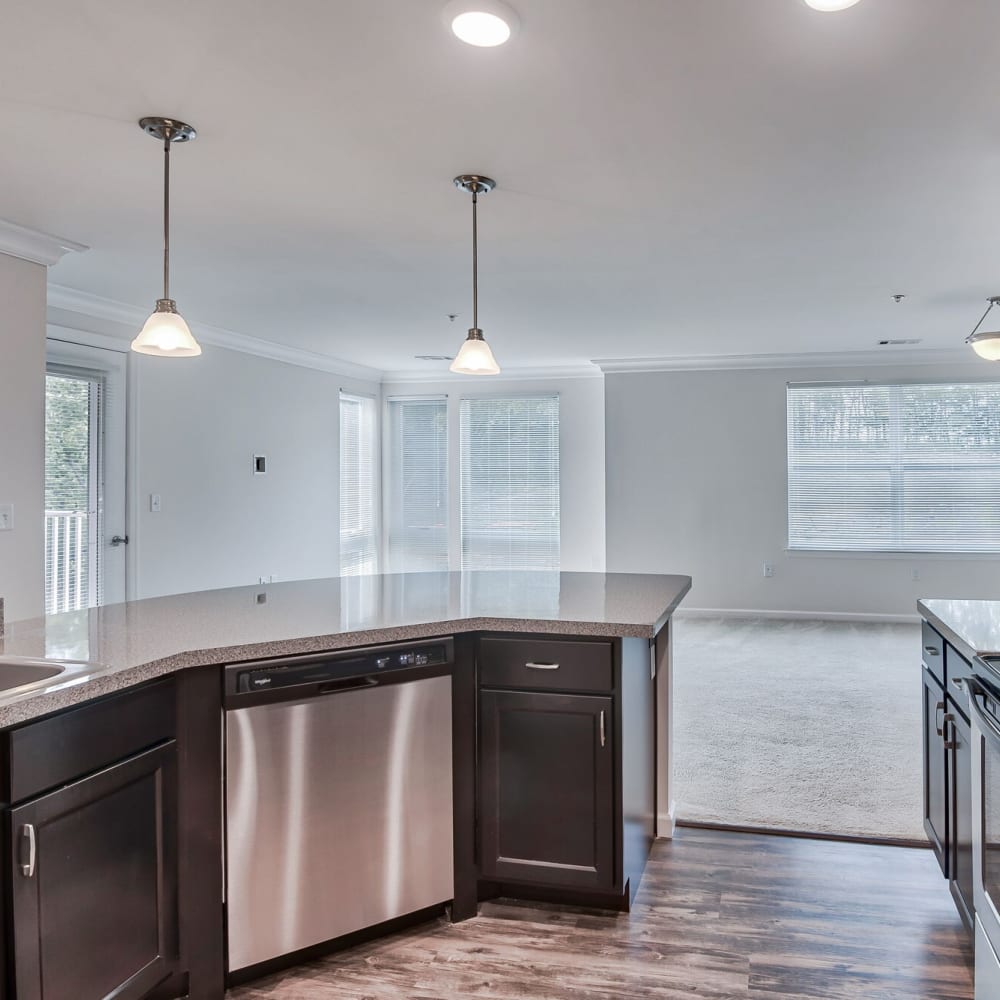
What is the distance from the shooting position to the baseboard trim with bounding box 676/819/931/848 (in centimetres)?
283

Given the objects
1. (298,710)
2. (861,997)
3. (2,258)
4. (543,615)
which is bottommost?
(861,997)

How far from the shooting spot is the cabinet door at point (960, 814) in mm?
2020

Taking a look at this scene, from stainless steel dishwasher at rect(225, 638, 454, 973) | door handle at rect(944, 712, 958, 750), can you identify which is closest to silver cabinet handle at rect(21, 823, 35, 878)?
stainless steel dishwasher at rect(225, 638, 454, 973)

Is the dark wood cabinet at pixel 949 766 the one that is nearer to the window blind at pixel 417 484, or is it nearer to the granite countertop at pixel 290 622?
the granite countertop at pixel 290 622

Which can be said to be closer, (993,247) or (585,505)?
(993,247)

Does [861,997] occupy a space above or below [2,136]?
below

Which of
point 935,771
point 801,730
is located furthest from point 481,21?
point 801,730

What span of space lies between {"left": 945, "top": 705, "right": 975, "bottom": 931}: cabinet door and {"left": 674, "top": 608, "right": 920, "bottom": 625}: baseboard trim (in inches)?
191

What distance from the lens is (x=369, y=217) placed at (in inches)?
134

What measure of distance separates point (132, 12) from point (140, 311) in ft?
11.6

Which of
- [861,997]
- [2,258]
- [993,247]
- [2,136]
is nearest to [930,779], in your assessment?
[861,997]

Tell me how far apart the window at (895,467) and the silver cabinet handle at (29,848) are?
685cm

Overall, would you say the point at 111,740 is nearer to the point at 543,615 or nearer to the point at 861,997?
the point at 543,615

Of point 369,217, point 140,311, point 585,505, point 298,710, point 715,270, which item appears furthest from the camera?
point 585,505
